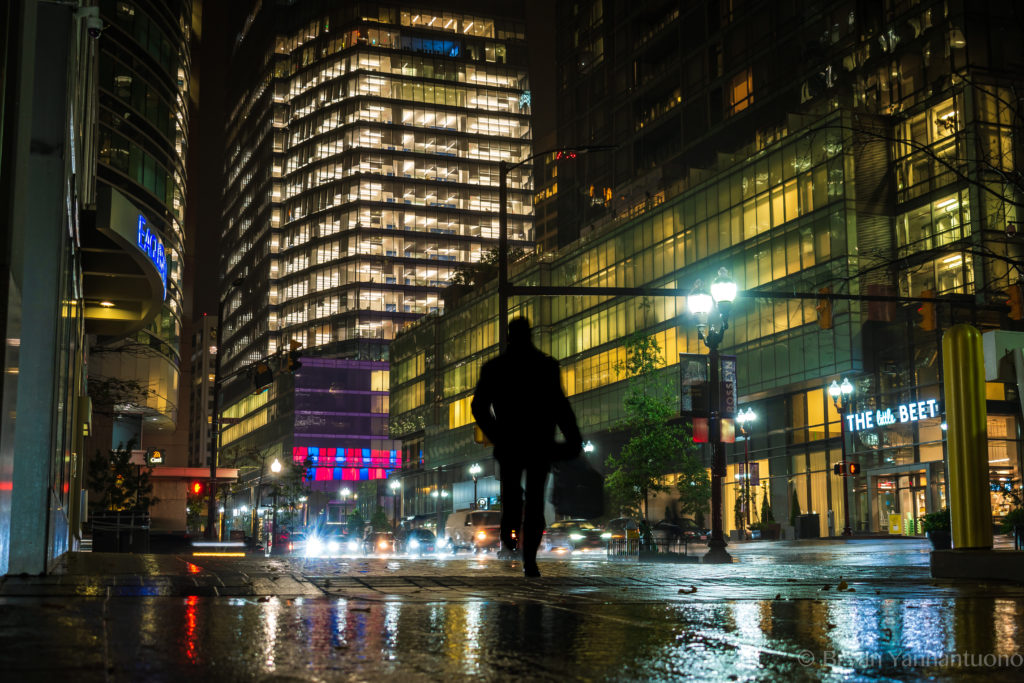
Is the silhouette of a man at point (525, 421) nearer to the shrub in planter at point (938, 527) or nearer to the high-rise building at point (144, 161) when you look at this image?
the shrub in planter at point (938, 527)

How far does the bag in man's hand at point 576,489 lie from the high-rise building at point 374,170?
14957 centimetres

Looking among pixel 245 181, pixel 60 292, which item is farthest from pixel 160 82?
pixel 245 181

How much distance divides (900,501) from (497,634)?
170 ft

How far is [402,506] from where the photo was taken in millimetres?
114625

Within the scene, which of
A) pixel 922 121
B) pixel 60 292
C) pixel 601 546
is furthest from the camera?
pixel 922 121

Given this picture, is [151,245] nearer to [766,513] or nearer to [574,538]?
[574,538]

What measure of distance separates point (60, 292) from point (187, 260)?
71873 millimetres

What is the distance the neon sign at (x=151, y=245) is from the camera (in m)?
18.7

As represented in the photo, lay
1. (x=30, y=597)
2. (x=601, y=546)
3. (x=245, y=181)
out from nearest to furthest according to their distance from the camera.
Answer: (x=30, y=597)
(x=601, y=546)
(x=245, y=181)

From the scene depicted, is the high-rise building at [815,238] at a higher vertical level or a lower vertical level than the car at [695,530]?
higher

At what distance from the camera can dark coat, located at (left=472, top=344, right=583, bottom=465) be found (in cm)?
735

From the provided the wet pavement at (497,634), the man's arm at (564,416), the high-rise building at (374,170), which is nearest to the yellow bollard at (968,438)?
the wet pavement at (497,634)

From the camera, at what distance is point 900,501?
5328 centimetres

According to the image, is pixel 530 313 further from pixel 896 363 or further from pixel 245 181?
pixel 245 181
